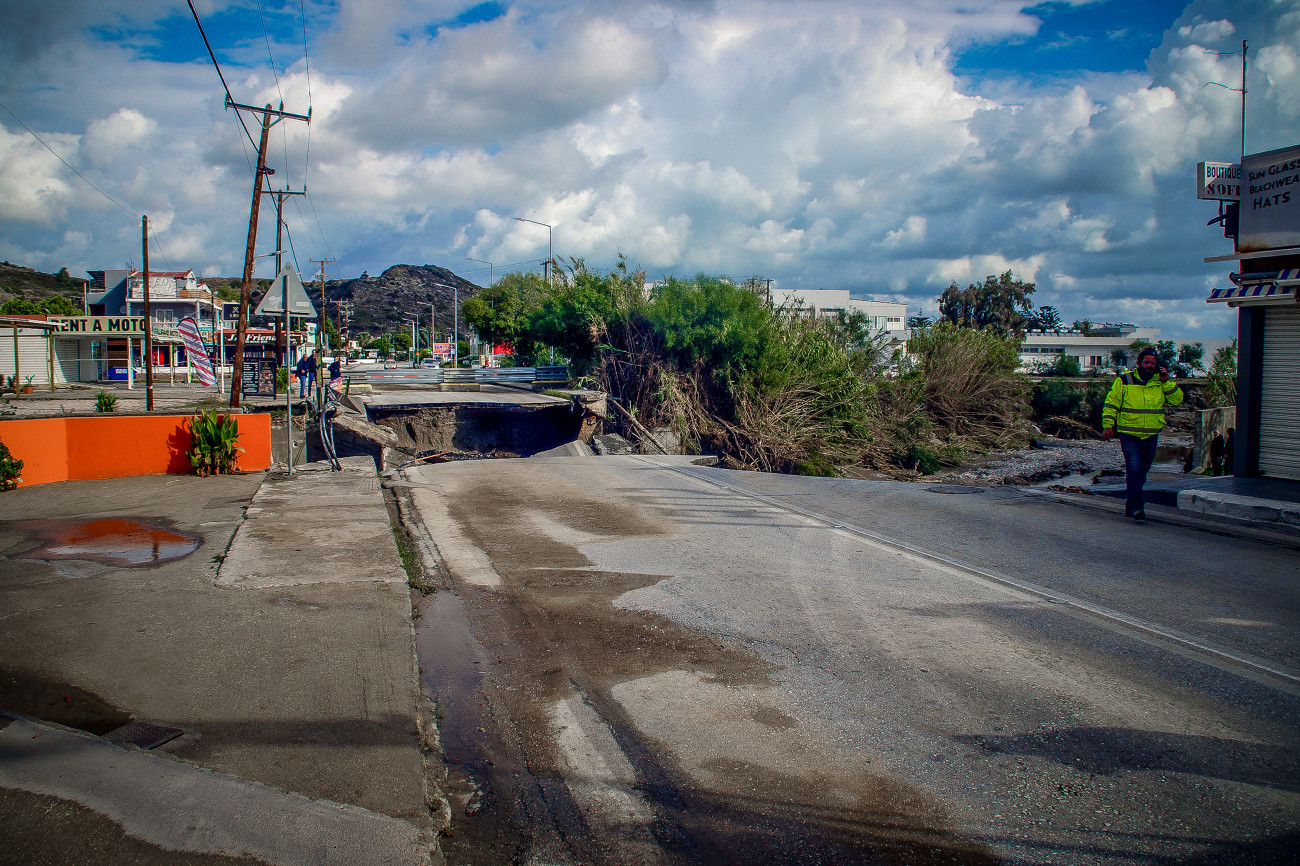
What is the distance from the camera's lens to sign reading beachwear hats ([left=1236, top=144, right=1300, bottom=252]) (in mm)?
10906

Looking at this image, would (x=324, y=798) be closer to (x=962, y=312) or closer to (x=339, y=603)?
(x=339, y=603)

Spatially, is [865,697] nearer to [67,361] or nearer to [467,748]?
[467,748]

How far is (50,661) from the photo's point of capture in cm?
450

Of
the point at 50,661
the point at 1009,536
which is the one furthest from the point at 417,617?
the point at 1009,536

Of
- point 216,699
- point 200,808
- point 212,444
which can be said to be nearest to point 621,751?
point 200,808

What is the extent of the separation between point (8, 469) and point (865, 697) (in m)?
11.6

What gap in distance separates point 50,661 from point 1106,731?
577 cm

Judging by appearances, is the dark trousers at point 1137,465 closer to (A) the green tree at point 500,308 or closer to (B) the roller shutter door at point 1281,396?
(B) the roller shutter door at point 1281,396

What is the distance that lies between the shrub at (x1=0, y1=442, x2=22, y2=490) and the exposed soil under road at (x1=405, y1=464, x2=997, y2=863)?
26.0 feet

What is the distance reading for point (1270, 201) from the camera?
1120 cm

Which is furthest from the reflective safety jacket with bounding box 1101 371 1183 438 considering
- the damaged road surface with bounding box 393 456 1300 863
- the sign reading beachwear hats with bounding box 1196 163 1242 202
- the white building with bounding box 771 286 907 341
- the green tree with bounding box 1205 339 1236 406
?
the white building with bounding box 771 286 907 341

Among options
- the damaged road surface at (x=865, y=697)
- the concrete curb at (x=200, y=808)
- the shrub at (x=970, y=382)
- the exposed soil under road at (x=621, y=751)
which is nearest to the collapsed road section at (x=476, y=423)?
the shrub at (x=970, y=382)

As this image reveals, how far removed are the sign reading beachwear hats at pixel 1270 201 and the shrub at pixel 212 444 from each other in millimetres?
15508

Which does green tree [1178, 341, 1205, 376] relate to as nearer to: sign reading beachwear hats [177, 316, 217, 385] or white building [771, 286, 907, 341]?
white building [771, 286, 907, 341]
